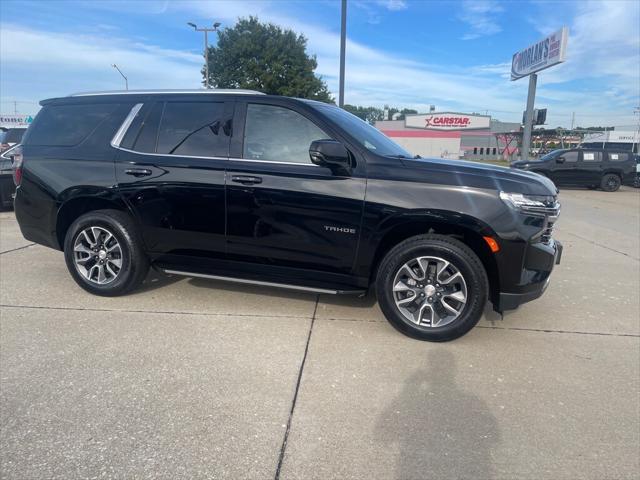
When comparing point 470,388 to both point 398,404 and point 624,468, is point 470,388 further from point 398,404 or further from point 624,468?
point 624,468

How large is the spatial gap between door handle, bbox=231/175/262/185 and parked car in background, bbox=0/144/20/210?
276 inches

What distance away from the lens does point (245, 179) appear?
12.3ft

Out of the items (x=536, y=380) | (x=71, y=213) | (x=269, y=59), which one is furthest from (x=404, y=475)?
(x=269, y=59)

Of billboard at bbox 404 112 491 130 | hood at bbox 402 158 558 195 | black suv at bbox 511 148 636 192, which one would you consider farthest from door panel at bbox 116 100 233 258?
billboard at bbox 404 112 491 130

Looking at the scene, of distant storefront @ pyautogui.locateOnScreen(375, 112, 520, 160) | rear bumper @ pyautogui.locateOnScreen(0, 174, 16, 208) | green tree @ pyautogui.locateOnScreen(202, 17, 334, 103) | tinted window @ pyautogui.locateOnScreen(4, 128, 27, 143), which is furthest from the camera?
distant storefront @ pyautogui.locateOnScreen(375, 112, 520, 160)

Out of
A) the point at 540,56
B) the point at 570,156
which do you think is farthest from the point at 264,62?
the point at 570,156

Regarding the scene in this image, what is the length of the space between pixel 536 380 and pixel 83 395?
3.00 m

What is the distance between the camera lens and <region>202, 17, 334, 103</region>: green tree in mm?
43156

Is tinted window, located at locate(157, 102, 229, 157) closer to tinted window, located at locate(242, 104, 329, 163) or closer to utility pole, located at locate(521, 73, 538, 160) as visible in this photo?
tinted window, located at locate(242, 104, 329, 163)

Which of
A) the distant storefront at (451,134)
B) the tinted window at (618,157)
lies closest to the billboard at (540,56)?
the tinted window at (618,157)

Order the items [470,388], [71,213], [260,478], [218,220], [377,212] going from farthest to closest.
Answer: [71,213] → [218,220] → [377,212] → [470,388] → [260,478]

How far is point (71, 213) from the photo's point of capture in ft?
14.6

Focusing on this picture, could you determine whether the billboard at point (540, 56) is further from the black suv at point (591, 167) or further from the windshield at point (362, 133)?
the windshield at point (362, 133)

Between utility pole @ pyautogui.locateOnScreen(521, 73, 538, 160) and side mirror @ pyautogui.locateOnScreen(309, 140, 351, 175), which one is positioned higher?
utility pole @ pyautogui.locateOnScreen(521, 73, 538, 160)
